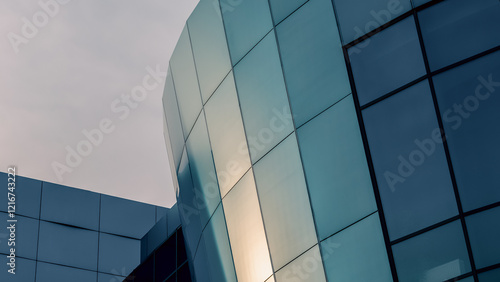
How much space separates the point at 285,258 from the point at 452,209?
4330 millimetres

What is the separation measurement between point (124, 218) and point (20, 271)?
6.37 meters

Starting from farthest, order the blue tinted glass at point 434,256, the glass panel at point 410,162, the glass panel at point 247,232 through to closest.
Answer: the glass panel at point 247,232, the glass panel at point 410,162, the blue tinted glass at point 434,256

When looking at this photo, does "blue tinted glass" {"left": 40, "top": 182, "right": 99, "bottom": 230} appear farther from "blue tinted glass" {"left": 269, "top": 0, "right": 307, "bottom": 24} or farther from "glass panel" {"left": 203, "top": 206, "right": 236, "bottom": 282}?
"blue tinted glass" {"left": 269, "top": 0, "right": 307, "bottom": 24}

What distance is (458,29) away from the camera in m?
16.5

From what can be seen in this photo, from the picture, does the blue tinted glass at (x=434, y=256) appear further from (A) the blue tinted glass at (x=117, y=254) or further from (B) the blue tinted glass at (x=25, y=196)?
(B) the blue tinted glass at (x=25, y=196)

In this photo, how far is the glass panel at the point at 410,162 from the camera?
1580 cm

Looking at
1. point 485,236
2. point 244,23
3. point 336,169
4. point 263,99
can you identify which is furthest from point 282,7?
point 485,236

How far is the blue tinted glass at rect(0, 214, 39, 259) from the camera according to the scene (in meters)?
40.9

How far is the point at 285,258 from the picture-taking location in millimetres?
18328

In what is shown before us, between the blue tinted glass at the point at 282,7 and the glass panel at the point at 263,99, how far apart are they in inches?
19.8

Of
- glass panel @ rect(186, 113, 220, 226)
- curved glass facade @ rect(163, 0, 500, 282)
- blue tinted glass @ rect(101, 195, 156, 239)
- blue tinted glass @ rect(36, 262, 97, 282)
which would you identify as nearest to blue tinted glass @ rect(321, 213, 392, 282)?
curved glass facade @ rect(163, 0, 500, 282)

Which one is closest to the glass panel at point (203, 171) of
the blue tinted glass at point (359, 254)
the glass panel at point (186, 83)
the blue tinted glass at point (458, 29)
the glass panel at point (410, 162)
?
the glass panel at point (186, 83)

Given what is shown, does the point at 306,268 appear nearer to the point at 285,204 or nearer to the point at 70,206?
the point at 285,204

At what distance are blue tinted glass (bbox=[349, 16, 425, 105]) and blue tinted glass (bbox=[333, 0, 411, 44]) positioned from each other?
0.24 metres
